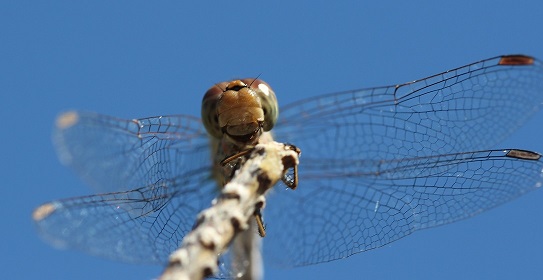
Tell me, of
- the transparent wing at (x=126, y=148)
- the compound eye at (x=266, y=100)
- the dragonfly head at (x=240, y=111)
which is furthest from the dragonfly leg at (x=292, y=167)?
the transparent wing at (x=126, y=148)

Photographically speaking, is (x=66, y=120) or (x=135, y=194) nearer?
(x=135, y=194)

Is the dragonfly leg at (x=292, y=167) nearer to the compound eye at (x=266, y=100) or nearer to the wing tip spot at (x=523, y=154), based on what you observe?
the compound eye at (x=266, y=100)

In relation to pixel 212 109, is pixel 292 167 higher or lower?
lower

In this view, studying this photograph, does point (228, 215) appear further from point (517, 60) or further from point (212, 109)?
point (517, 60)

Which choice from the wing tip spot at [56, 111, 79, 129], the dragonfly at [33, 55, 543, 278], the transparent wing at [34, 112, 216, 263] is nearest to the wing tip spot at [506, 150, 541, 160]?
the dragonfly at [33, 55, 543, 278]

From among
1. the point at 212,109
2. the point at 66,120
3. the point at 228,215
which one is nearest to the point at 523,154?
the point at 212,109

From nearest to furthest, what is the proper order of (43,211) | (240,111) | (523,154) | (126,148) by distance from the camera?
(240,111)
(523,154)
(43,211)
(126,148)

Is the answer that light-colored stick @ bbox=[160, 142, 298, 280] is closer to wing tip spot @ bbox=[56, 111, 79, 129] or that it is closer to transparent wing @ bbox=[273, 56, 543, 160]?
transparent wing @ bbox=[273, 56, 543, 160]
